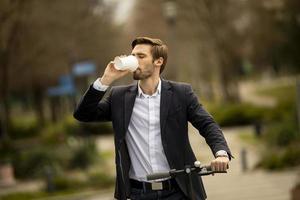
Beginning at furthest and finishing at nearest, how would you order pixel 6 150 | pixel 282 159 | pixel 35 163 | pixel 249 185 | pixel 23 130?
pixel 23 130 → pixel 6 150 → pixel 35 163 → pixel 282 159 → pixel 249 185

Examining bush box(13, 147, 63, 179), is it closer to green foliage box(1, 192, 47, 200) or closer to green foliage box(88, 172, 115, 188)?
green foliage box(88, 172, 115, 188)

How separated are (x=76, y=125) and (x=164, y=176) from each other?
121 ft

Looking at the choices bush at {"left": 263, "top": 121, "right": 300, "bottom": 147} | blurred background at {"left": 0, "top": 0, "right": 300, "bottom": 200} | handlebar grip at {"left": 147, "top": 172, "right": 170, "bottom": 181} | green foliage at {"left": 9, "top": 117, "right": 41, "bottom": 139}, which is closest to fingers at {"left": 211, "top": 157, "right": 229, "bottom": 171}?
handlebar grip at {"left": 147, "top": 172, "right": 170, "bottom": 181}

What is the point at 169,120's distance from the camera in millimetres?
4328

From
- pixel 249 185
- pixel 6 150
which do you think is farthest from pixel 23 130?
pixel 249 185

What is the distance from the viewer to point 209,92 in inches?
2357

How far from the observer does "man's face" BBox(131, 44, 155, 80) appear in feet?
14.3

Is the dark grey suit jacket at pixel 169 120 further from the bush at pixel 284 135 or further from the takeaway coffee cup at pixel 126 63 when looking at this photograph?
the bush at pixel 284 135

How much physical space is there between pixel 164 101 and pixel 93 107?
45cm

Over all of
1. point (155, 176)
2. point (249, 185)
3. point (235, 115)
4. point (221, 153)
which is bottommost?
point (249, 185)

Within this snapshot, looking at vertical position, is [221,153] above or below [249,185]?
above

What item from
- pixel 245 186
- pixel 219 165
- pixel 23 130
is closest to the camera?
pixel 219 165

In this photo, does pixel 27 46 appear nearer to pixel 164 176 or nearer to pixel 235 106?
pixel 235 106

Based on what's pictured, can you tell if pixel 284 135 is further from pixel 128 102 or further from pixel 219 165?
pixel 219 165
